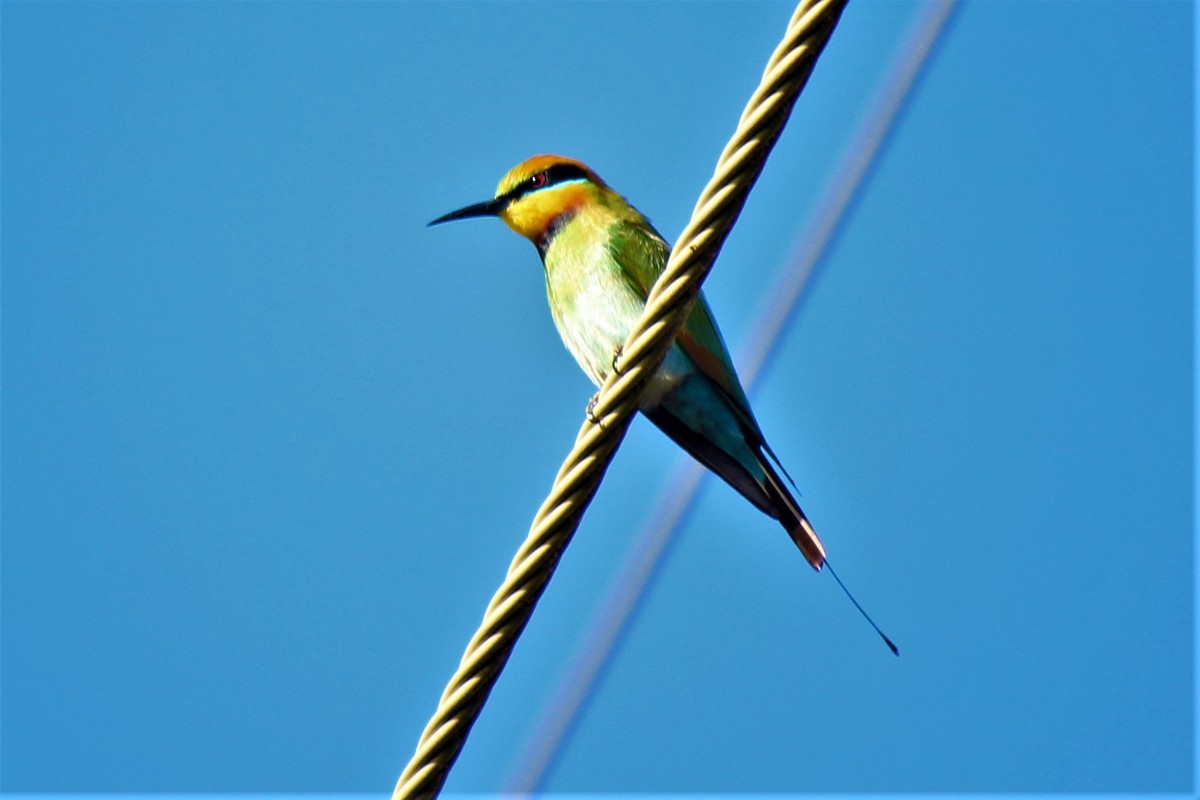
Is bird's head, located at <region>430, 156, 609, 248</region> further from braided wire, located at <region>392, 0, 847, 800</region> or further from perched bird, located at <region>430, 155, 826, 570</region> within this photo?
braided wire, located at <region>392, 0, 847, 800</region>

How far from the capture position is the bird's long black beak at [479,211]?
3324 millimetres

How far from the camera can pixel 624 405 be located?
1.54 meters

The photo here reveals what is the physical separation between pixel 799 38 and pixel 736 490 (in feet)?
4.25

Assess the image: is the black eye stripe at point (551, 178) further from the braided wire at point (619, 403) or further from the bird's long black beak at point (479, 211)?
the braided wire at point (619, 403)

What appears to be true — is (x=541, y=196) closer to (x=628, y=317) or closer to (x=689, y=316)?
(x=628, y=317)

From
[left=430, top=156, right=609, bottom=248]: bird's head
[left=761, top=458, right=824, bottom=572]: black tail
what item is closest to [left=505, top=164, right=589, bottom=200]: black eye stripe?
[left=430, top=156, right=609, bottom=248]: bird's head

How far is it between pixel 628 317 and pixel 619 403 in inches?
47.0

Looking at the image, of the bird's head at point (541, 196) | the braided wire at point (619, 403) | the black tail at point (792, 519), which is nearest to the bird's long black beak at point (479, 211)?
the bird's head at point (541, 196)

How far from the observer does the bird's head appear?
3.11 metres

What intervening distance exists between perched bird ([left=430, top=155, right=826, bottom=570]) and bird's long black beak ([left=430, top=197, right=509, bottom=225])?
1 cm

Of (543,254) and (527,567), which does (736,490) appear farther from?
(527,567)

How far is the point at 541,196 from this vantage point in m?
3.18

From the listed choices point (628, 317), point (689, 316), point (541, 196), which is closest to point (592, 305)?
point (628, 317)

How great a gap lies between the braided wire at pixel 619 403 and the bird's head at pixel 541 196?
1589 millimetres
